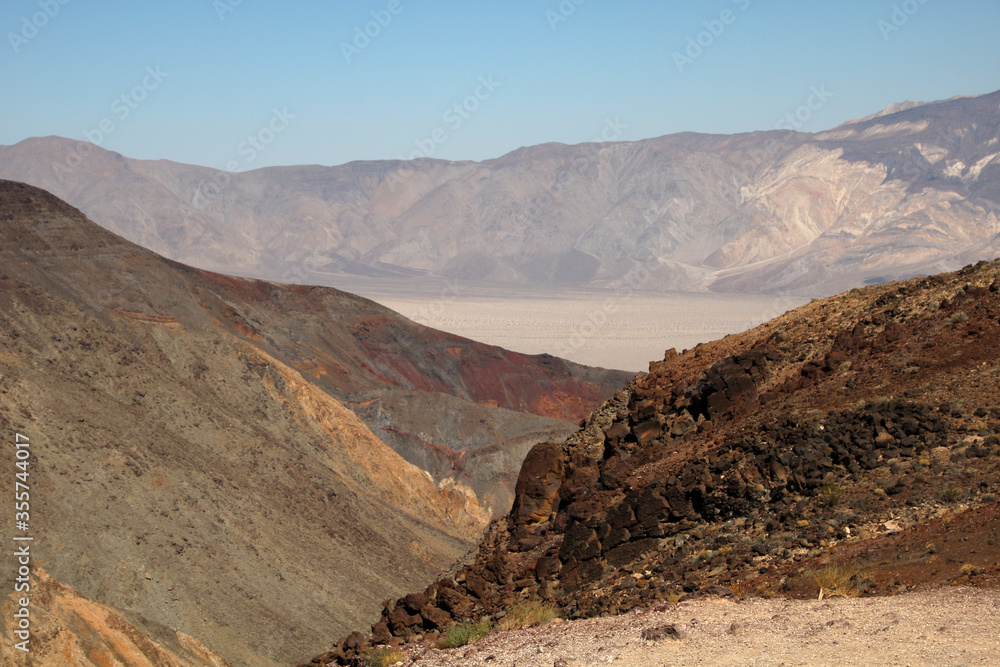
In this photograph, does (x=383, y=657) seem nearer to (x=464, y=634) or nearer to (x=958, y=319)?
(x=464, y=634)

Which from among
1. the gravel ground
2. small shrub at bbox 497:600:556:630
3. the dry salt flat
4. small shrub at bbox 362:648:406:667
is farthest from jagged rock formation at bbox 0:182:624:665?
the dry salt flat

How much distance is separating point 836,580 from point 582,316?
13988 centimetres

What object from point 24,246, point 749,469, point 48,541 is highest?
point 24,246

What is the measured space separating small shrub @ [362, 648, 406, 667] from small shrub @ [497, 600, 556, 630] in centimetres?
129

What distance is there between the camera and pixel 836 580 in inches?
385

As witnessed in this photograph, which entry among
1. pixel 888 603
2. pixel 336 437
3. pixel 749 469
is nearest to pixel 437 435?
pixel 336 437

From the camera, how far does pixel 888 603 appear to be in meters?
9.12

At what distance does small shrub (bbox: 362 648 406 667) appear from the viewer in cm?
→ 1122

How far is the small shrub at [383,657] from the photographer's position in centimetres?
1122

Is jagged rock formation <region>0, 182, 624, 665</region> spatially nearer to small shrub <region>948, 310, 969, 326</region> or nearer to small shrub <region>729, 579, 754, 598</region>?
small shrub <region>729, 579, 754, 598</region>

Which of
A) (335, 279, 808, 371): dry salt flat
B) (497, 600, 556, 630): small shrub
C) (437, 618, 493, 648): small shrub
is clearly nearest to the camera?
(437, 618, 493, 648): small shrub

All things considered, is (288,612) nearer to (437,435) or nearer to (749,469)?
(749,469)

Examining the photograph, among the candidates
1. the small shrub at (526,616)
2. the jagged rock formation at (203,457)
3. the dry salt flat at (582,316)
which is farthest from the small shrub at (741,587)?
the dry salt flat at (582,316)

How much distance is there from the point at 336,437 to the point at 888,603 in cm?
2725
